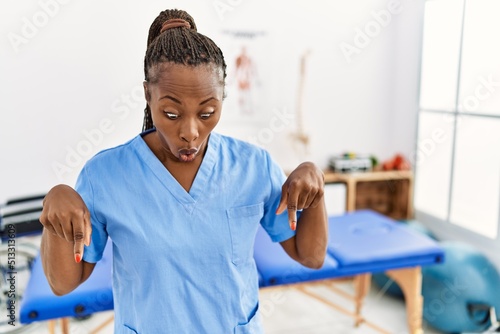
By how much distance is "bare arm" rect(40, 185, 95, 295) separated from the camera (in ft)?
2.27

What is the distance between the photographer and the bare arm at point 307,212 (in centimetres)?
80

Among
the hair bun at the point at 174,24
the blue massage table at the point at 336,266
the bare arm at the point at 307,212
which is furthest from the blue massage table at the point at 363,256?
the hair bun at the point at 174,24

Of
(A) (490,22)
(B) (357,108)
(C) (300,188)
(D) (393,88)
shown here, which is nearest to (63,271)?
(C) (300,188)

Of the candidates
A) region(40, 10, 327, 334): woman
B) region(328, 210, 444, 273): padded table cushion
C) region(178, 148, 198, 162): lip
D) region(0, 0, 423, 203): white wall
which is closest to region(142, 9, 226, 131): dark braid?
region(40, 10, 327, 334): woman

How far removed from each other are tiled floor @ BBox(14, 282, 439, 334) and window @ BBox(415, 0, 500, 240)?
28.5 inches

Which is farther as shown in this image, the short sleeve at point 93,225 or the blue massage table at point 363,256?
the blue massage table at point 363,256

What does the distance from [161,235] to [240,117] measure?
2.41 meters

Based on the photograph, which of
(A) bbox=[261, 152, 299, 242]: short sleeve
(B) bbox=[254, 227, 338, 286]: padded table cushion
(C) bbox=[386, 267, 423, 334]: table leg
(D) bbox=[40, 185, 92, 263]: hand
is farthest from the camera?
(C) bbox=[386, 267, 423, 334]: table leg

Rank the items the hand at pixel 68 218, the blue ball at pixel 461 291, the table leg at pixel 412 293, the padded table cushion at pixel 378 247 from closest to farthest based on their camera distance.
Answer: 1. the hand at pixel 68 218
2. the padded table cushion at pixel 378 247
3. the table leg at pixel 412 293
4. the blue ball at pixel 461 291

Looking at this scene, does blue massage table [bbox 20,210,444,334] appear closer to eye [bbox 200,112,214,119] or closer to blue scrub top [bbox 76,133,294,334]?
blue scrub top [bbox 76,133,294,334]

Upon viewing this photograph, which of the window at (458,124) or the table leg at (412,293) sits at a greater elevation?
the window at (458,124)

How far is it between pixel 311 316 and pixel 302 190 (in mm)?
2255

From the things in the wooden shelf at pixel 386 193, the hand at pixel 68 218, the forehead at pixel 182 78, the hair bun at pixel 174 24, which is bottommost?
the wooden shelf at pixel 386 193

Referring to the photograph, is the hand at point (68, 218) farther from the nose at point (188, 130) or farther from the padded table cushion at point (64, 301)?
the padded table cushion at point (64, 301)
